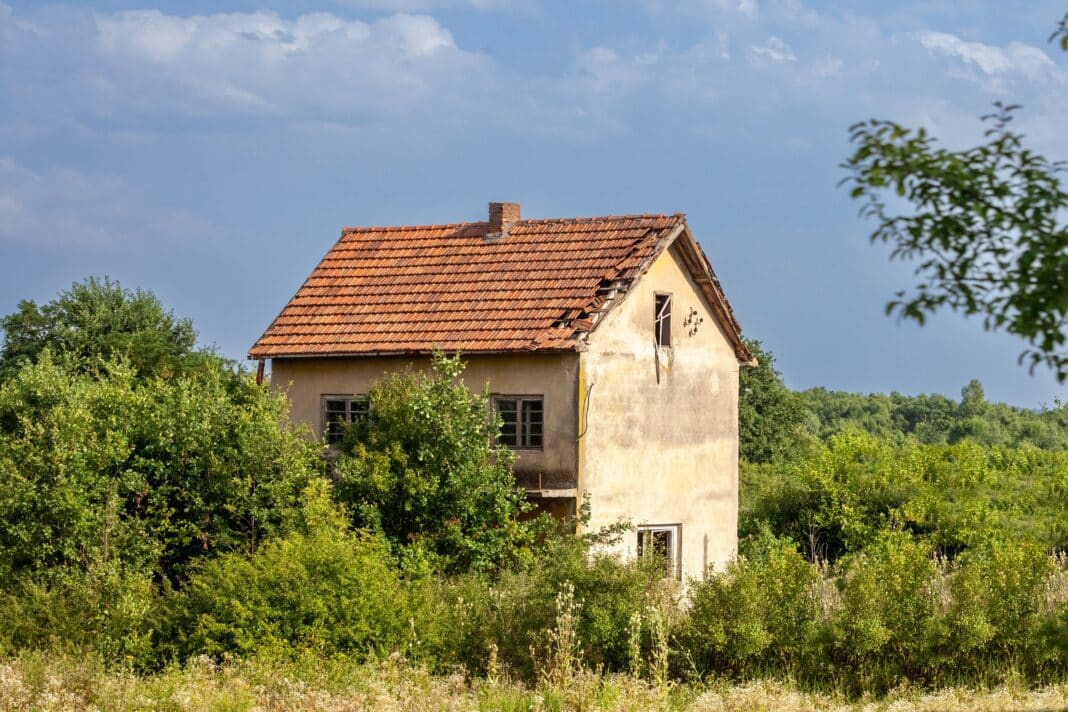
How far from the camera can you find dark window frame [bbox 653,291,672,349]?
28.9 meters

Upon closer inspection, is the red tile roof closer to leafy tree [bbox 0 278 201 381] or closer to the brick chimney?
the brick chimney

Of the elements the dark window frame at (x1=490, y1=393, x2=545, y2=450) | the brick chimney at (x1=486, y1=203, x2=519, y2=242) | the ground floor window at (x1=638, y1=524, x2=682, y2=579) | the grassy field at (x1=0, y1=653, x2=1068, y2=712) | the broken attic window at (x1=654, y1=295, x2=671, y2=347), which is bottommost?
the grassy field at (x1=0, y1=653, x2=1068, y2=712)

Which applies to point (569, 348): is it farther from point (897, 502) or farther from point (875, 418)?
point (875, 418)

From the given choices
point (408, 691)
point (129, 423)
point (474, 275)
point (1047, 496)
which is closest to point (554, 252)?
point (474, 275)

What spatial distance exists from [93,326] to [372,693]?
104ft

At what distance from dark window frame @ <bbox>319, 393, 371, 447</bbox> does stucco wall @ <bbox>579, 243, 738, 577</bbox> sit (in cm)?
494

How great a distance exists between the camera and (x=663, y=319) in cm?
2909

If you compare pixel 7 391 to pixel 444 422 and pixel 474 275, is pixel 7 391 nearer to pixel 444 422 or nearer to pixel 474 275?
pixel 444 422

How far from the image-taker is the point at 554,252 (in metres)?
29.3

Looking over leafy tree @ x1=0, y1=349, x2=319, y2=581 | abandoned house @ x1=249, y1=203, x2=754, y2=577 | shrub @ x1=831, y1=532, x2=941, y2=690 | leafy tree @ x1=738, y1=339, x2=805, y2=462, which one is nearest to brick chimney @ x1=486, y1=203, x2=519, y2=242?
abandoned house @ x1=249, y1=203, x2=754, y2=577

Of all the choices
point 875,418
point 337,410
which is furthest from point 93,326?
point 875,418

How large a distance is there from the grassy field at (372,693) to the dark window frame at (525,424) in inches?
319

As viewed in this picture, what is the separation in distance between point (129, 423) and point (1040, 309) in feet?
59.9

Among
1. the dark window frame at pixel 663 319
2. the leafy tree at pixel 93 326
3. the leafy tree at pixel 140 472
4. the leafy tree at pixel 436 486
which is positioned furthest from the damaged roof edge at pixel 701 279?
the leafy tree at pixel 93 326
